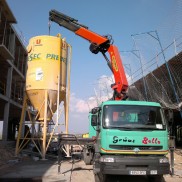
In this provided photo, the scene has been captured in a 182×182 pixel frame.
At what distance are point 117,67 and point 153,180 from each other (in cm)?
538

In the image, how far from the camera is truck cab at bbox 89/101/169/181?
8438 millimetres

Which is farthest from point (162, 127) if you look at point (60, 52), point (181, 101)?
point (60, 52)

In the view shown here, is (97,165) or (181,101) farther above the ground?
(181,101)

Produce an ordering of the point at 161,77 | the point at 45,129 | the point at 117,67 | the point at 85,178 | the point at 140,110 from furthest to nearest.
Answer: the point at 161,77 → the point at 45,129 → the point at 117,67 → the point at 85,178 → the point at 140,110

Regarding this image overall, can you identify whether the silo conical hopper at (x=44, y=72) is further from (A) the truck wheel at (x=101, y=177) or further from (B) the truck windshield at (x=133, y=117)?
(B) the truck windshield at (x=133, y=117)

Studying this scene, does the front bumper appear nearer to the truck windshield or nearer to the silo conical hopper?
the truck windshield

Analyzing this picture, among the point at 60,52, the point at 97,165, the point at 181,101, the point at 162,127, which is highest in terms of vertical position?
the point at 60,52

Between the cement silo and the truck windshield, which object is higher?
the cement silo

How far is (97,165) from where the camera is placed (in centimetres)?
898

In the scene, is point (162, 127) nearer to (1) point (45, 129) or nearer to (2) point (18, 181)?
(2) point (18, 181)

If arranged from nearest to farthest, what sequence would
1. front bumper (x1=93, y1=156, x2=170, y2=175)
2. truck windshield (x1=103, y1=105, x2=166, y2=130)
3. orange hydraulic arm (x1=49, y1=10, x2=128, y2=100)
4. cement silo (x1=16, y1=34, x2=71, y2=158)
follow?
front bumper (x1=93, y1=156, x2=170, y2=175), truck windshield (x1=103, y1=105, x2=166, y2=130), orange hydraulic arm (x1=49, y1=10, x2=128, y2=100), cement silo (x1=16, y1=34, x2=71, y2=158)

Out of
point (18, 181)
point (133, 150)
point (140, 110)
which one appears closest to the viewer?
point (133, 150)

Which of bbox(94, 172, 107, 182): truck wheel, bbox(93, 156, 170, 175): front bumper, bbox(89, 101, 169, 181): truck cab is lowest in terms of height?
bbox(94, 172, 107, 182): truck wheel

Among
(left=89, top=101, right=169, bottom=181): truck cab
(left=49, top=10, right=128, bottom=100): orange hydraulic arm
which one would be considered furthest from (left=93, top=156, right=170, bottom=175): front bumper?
(left=49, top=10, right=128, bottom=100): orange hydraulic arm
